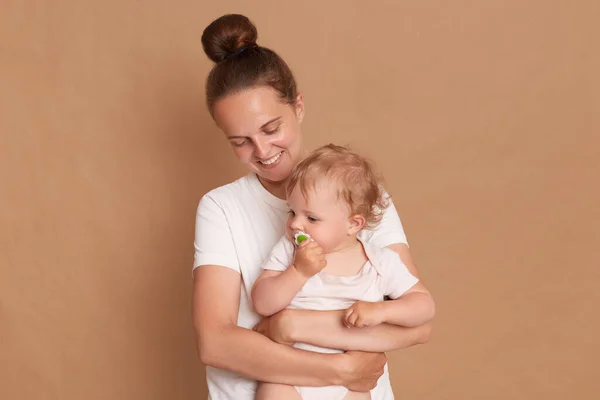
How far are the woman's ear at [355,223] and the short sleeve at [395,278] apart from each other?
109mm

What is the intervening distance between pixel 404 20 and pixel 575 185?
3.59 ft

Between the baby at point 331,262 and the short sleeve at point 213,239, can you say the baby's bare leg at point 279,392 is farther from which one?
the short sleeve at point 213,239

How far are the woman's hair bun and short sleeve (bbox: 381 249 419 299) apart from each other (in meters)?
0.82

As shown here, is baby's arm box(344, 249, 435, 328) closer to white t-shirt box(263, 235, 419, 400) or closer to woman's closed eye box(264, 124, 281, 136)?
white t-shirt box(263, 235, 419, 400)

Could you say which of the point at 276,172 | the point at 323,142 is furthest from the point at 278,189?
the point at 323,142

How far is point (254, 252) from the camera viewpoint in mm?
2535

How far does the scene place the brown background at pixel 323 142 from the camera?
3.70 metres

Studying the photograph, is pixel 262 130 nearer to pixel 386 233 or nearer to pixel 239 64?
pixel 239 64

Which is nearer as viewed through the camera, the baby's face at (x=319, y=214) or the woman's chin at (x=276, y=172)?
the baby's face at (x=319, y=214)

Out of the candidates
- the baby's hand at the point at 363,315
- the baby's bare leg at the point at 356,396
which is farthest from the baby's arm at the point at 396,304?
the baby's bare leg at the point at 356,396

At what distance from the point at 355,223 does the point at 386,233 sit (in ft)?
0.60

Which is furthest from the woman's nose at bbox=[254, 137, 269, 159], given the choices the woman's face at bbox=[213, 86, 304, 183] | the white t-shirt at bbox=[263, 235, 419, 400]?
the white t-shirt at bbox=[263, 235, 419, 400]

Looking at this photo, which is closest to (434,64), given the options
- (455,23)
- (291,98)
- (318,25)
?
(455,23)

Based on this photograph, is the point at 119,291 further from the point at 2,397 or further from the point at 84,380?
the point at 2,397
